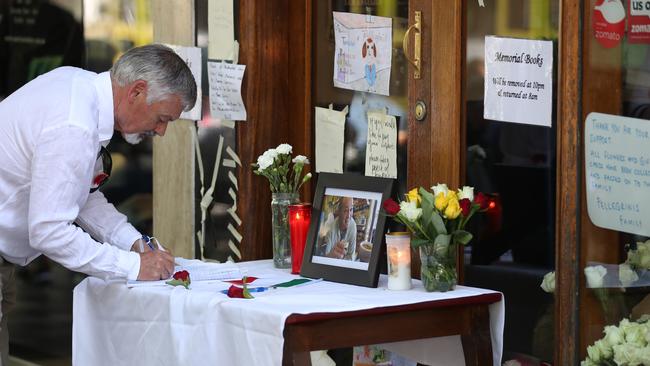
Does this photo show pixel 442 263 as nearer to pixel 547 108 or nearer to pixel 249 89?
pixel 547 108

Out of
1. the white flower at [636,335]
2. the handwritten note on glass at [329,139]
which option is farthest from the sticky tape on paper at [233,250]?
the white flower at [636,335]

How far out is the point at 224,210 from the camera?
16.4 feet

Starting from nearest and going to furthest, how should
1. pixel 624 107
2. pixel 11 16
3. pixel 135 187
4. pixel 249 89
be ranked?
1. pixel 624 107
2. pixel 249 89
3. pixel 135 187
4. pixel 11 16

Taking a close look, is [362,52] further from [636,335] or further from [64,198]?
[636,335]

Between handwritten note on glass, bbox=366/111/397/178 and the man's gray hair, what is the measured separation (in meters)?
0.80

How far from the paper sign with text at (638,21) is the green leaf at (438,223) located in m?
0.77

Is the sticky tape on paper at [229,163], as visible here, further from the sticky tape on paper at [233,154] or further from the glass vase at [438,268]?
the glass vase at [438,268]

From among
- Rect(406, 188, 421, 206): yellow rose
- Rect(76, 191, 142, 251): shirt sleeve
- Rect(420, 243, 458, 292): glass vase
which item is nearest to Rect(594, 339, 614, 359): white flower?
Rect(420, 243, 458, 292): glass vase

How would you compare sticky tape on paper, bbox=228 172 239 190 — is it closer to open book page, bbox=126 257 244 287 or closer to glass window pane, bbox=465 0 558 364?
open book page, bbox=126 257 244 287

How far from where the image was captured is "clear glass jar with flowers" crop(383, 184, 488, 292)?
3.71 m

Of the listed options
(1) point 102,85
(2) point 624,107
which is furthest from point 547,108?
(1) point 102,85

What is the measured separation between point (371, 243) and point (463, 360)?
0.48 metres

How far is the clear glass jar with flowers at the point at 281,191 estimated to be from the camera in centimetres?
438

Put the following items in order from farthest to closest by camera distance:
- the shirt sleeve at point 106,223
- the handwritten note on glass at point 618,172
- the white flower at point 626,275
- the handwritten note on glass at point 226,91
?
the handwritten note on glass at point 226,91 < the shirt sleeve at point 106,223 < the white flower at point 626,275 < the handwritten note on glass at point 618,172
